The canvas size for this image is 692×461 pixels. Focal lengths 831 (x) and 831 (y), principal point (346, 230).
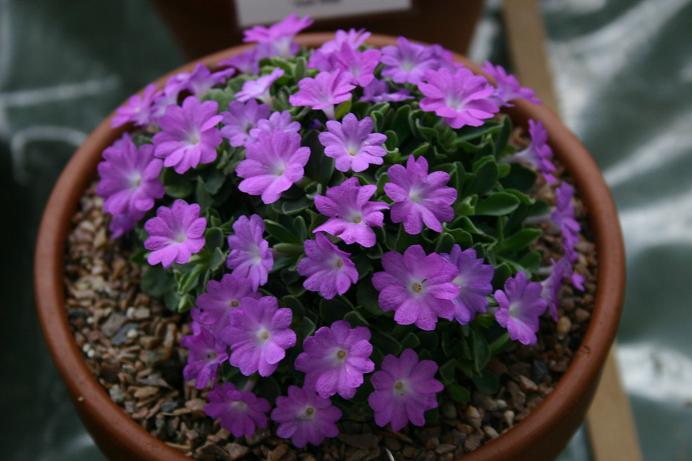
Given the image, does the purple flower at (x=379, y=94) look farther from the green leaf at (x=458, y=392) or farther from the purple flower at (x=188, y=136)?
the green leaf at (x=458, y=392)

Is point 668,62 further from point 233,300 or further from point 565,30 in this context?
point 233,300

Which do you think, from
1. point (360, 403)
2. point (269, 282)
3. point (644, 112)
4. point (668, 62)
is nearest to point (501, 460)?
point (360, 403)

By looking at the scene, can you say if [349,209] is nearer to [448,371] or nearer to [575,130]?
[448,371]

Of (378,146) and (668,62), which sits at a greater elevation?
(378,146)

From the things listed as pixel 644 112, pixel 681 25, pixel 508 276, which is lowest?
pixel 644 112

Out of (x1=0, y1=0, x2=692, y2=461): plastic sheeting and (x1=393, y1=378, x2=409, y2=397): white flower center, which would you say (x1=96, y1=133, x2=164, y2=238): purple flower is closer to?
(x1=393, y1=378, x2=409, y2=397): white flower center

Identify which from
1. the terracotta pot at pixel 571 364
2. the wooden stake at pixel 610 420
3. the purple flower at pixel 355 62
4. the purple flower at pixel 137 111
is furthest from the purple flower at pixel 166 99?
the wooden stake at pixel 610 420

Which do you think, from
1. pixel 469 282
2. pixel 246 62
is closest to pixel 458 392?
pixel 469 282
